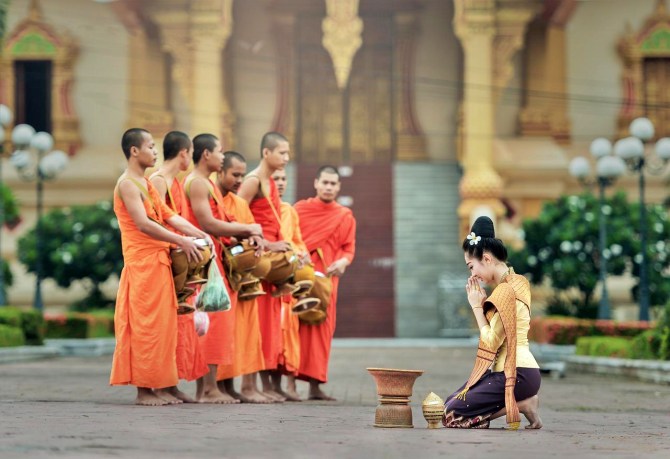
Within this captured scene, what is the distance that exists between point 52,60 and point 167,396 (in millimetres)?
22057

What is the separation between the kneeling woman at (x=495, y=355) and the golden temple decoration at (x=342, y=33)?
58.9 feet

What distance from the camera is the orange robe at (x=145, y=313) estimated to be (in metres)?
9.46

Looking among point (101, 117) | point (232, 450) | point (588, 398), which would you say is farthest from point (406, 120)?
point (232, 450)

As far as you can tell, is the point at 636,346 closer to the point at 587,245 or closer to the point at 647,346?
the point at 647,346

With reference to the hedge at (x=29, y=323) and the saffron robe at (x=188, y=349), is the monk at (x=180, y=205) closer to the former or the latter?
the saffron robe at (x=188, y=349)

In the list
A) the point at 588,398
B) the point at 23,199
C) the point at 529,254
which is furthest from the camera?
the point at 23,199

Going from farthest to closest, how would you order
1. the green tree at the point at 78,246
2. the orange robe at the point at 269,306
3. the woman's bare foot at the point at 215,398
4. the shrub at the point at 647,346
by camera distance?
the green tree at the point at 78,246 → the shrub at the point at 647,346 → the orange robe at the point at 269,306 → the woman's bare foot at the point at 215,398

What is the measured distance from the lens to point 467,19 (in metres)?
27.5

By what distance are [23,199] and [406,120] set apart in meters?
7.93

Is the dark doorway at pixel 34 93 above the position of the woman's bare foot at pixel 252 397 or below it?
above

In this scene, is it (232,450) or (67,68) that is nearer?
(232,450)

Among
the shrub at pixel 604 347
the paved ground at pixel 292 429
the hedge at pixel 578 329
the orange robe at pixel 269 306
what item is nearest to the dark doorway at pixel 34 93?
the hedge at pixel 578 329

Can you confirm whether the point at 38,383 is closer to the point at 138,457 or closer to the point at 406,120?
the point at 138,457

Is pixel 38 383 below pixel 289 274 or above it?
below
